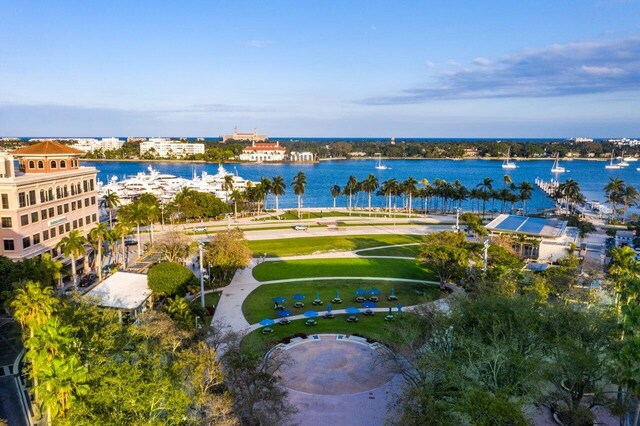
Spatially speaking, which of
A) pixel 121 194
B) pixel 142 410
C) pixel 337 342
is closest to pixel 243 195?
pixel 121 194

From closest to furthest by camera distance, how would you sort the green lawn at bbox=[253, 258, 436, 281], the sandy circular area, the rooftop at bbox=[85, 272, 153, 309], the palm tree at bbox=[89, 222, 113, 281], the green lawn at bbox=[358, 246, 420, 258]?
the sandy circular area, the rooftop at bbox=[85, 272, 153, 309], the palm tree at bbox=[89, 222, 113, 281], the green lawn at bbox=[253, 258, 436, 281], the green lawn at bbox=[358, 246, 420, 258]

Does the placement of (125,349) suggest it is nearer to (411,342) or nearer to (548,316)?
(411,342)

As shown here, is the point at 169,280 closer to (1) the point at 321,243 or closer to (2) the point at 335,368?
(2) the point at 335,368

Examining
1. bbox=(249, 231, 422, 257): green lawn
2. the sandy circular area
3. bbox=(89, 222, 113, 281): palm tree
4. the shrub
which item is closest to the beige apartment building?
bbox=(89, 222, 113, 281): palm tree

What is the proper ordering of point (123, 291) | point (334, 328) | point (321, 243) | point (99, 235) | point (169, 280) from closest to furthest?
1. point (334, 328)
2. point (123, 291)
3. point (169, 280)
4. point (99, 235)
5. point (321, 243)

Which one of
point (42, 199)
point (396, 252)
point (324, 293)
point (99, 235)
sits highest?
point (42, 199)

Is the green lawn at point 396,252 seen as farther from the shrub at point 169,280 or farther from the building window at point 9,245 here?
the building window at point 9,245

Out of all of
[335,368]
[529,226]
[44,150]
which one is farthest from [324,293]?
[44,150]

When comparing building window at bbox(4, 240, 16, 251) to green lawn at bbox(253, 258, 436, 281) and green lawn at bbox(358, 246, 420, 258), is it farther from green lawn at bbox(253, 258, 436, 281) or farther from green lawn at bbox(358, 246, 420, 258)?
green lawn at bbox(358, 246, 420, 258)
